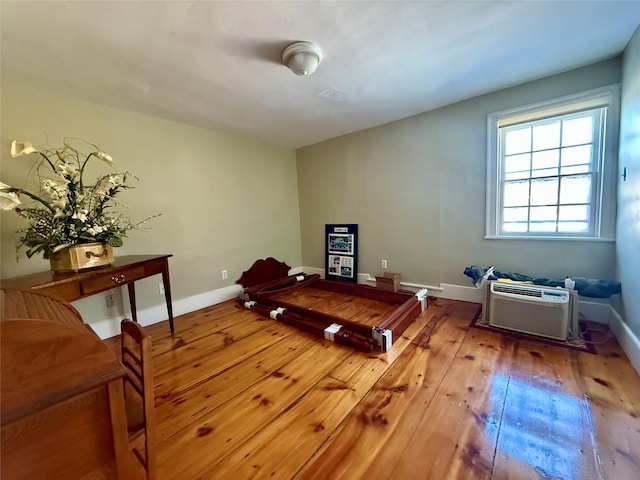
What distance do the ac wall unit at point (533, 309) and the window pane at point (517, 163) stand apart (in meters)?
1.21

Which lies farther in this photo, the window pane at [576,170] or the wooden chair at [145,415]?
the window pane at [576,170]

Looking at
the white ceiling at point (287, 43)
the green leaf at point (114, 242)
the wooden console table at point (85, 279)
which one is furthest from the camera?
the green leaf at point (114, 242)

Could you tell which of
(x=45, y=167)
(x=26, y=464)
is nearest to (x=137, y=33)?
(x=45, y=167)

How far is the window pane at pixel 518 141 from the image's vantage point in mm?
2559

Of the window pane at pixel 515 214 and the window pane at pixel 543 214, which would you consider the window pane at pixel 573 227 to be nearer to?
the window pane at pixel 543 214

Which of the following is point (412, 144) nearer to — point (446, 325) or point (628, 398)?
point (446, 325)

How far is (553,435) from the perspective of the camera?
1.25 metres

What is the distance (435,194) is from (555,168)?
3.49 feet

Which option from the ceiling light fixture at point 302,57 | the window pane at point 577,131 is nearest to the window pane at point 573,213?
the window pane at point 577,131

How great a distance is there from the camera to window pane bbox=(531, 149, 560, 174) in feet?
7.99

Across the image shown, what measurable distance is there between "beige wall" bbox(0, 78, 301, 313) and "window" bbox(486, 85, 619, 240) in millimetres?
2858

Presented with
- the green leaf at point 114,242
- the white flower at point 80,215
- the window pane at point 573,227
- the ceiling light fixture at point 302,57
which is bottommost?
the window pane at point 573,227

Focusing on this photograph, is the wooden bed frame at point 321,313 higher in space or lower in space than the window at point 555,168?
lower

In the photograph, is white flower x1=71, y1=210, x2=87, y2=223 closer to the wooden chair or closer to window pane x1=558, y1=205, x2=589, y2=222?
the wooden chair
